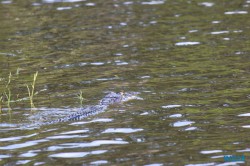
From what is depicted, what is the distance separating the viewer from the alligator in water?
12.8 meters

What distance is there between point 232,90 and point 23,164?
563cm

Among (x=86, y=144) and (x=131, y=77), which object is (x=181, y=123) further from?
(x=131, y=77)

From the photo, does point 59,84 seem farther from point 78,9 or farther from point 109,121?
point 78,9

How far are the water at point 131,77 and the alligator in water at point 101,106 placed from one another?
0.21 meters

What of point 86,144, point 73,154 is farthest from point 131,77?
point 73,154

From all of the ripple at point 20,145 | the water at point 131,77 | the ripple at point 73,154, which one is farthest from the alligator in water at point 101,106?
the ripple at point 73,154

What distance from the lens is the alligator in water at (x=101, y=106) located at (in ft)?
42.0

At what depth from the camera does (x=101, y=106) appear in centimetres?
1359

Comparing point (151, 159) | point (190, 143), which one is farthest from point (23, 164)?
point (190, 143)

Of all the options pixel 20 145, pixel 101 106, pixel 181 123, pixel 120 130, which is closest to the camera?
pixel 20 145

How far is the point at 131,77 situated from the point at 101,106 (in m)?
2.53

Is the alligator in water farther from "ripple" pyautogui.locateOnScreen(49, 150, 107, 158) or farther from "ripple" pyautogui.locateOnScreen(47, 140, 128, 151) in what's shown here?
"ripple" pyautogui.locateOnScreen(49, 150, 107, 158)

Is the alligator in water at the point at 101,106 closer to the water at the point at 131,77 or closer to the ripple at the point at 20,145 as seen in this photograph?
the water at the point at 131,77

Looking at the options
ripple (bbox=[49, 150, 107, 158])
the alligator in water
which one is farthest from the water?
the alligator in water
